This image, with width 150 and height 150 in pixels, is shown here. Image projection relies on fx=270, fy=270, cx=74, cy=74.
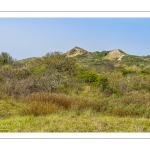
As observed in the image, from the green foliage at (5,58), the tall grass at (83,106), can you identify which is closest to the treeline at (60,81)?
Result: the tall grass at (83,106)

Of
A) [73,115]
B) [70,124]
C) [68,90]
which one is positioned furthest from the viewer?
[68,90]

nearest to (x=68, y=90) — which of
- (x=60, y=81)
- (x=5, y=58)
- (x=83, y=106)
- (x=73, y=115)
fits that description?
(x=60, y=81)

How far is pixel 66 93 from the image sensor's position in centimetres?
1133

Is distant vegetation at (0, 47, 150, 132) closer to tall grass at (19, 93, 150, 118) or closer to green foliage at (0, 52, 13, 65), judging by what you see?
tall grass at (19, 93, 150, 118)

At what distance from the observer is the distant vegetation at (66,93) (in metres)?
7.83

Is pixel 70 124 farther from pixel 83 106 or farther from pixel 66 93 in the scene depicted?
pixel 66 93

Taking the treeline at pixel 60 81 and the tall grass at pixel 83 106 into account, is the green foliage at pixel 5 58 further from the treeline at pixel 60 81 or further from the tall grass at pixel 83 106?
the tall grass at pixel 83 106

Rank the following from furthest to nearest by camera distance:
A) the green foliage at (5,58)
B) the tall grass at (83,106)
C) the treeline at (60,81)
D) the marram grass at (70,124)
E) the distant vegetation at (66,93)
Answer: the green foliage at (5,58)
the treeline at (60,81)
the distant vegetation at (66,93)
the tall grass at (83,106)
the marram grass at (70,124)

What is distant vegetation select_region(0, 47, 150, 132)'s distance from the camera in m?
7.83
